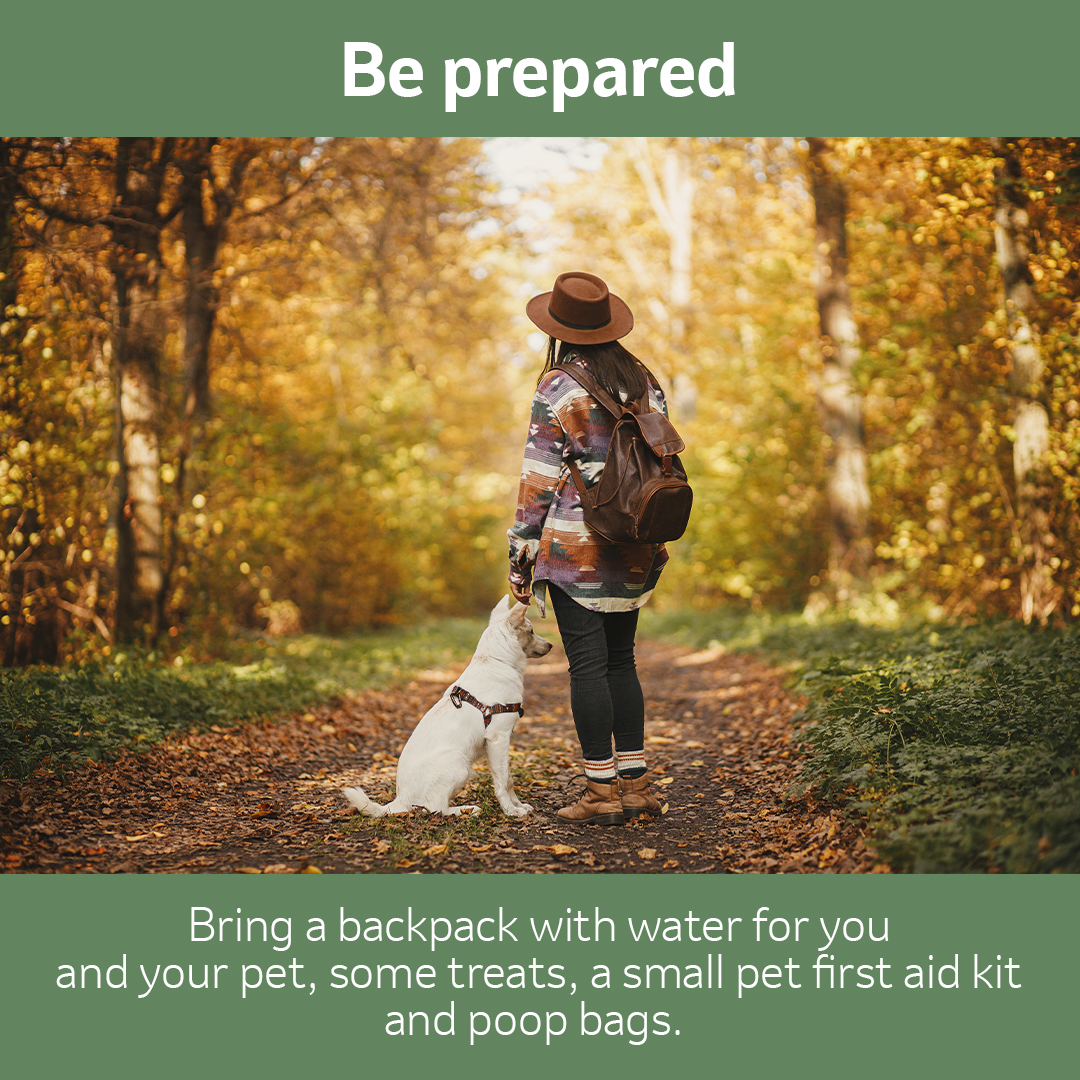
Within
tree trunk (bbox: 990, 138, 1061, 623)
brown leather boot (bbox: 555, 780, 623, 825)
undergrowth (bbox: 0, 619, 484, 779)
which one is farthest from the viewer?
tree trunk (bbox: 990, 138, 1061, 623)

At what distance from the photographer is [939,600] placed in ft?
32.7

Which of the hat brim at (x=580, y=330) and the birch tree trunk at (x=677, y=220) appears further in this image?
the birch tree trunk at (x=677, y=220)

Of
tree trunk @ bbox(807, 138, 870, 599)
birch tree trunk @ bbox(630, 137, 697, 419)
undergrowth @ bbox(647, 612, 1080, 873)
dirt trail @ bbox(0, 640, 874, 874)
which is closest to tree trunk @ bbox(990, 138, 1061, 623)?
undergrowth @ bbox(647, 612, 1080, 873)

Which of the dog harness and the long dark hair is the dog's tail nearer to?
the dog harness

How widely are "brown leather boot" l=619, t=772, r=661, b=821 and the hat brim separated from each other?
7.26 ft

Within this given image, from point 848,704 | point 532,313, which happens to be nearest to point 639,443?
point 532,313

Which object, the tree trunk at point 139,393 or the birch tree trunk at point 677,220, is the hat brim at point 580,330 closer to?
the tree trunk at point 139,393

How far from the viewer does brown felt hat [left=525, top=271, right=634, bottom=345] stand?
428cm

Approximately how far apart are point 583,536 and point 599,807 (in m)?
1.36

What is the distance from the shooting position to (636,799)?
4.58m

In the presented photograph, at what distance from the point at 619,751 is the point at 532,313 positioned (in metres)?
2.27

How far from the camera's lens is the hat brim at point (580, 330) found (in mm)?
4281

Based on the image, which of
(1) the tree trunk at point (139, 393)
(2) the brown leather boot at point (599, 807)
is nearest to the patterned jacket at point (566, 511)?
(2) the brown leather boot at point (599, 807)

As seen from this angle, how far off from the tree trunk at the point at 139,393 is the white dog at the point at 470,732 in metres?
4.80
